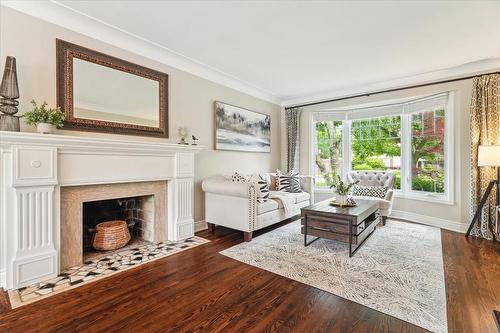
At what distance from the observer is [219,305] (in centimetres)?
183

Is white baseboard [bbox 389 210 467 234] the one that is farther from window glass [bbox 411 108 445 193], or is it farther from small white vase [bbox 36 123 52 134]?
small white vase [bbox 36 123 52 134]

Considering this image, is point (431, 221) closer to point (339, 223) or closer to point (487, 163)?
point (487, 163)

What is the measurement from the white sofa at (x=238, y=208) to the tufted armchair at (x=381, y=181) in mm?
1547

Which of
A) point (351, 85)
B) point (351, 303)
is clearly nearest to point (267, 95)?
point (351, 85)

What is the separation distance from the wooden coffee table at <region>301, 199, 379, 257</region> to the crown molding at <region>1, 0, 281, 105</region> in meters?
2.67

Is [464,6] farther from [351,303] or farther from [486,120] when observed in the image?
[351,303]

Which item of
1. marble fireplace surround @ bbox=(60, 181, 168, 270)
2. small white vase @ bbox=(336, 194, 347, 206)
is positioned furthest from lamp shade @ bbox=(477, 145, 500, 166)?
marble fireplace surround @ bbox=(60, 181, 168, 270)

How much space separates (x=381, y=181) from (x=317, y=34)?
3.04 metres

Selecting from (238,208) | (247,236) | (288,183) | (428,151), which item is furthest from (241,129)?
(428,151)

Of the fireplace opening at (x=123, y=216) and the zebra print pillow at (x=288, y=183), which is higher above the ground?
the zebra print pillow at (x=288, y=183)

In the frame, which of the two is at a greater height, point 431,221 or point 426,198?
point 426,198

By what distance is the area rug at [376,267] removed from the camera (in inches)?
72.3

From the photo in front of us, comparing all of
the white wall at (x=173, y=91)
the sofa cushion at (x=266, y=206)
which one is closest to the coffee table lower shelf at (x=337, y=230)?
the sofa cushion at (x=266, y=206)

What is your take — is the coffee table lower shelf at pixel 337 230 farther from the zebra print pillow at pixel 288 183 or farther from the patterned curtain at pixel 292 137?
the patterned curtain at pixel 292 137
